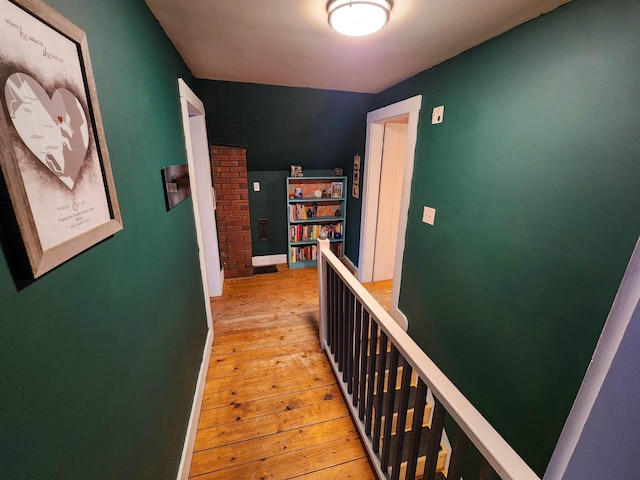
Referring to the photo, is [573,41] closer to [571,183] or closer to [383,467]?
[571,183]

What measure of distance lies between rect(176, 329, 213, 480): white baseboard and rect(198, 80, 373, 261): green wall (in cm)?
212

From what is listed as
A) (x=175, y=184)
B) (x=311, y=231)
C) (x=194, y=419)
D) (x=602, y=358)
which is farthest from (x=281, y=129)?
(x=602, y=358)

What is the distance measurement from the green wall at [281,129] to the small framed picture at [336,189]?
24cm

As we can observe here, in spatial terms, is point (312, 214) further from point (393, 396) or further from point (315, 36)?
point (393, 396)

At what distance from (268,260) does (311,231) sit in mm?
839

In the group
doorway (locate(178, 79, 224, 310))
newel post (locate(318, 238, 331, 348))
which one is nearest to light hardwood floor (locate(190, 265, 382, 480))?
newel post (locate(318, 238, 331, 348))

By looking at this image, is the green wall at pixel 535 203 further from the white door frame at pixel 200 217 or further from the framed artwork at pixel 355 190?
the white door frame at pixel 200 217

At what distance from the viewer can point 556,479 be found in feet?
1.25

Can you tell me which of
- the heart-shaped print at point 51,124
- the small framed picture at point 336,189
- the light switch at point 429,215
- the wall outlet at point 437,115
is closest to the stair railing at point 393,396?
the light switch at point 429,215

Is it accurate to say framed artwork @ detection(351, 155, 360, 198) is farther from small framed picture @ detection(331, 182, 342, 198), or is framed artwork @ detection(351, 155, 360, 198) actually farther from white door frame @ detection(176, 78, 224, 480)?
white door frame @ detection(176, 78, 224, 480)

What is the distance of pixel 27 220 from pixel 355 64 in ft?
6.89

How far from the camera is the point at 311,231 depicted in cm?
397

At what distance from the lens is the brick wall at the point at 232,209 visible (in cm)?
319

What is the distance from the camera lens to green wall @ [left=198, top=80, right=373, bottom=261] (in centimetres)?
260
